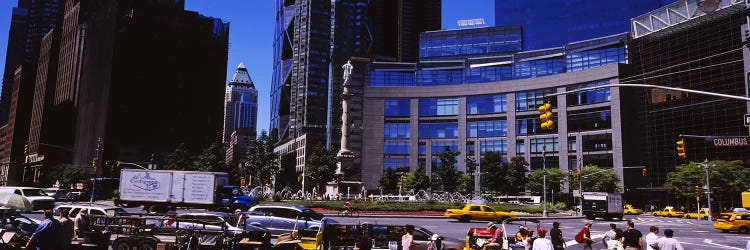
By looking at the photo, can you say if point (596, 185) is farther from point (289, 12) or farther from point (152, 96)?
point (289, 12)

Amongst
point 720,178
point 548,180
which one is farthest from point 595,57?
point 720,178

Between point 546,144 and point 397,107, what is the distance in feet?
96.4

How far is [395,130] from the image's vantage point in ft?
355

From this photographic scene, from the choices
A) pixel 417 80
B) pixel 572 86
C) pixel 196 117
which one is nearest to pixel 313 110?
pixel 196 117

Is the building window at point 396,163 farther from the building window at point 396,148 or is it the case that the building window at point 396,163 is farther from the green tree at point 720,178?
the green tree at point 720,178

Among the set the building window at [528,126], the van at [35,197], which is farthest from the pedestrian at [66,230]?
the building window at [528,126]

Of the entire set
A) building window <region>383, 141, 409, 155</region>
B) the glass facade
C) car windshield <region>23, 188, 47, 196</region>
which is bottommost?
car windshield <region>23, 188, 47, 196</region>

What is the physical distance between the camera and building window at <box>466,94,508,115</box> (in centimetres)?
10188

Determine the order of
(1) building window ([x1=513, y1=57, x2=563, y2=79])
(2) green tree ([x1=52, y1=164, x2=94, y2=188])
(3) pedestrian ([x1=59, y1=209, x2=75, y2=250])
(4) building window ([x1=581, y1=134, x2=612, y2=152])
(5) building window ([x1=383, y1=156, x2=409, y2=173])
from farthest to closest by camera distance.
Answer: (5) building window ([x1=383, y1=156, x2=409, y2=173]) → (2) green tree ([x1=52, y1=164, x2=94, y2=188]) → (1) building window ([x1=513, y1=57, x2=563, y2=79]) → (4) building window ([x1=581, y1=134, x2=612, y2=152]) → (3) pedestrian ([x1=59, y1=209, x2=75, y2=250])

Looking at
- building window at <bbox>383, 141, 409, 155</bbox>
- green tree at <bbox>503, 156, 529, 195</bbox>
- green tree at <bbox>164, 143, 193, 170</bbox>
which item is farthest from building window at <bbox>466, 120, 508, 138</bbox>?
green tree at <bbox>164, 143, 193, 170</bbox>

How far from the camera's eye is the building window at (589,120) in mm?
88438

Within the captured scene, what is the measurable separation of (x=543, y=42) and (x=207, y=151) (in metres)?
91.4

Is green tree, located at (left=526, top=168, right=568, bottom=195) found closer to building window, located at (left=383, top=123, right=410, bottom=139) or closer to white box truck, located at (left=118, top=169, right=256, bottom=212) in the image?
building window, located at (left=383, top=123, right=410, bottom=139)

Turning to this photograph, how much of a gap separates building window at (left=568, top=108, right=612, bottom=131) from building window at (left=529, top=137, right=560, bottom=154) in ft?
11.9
